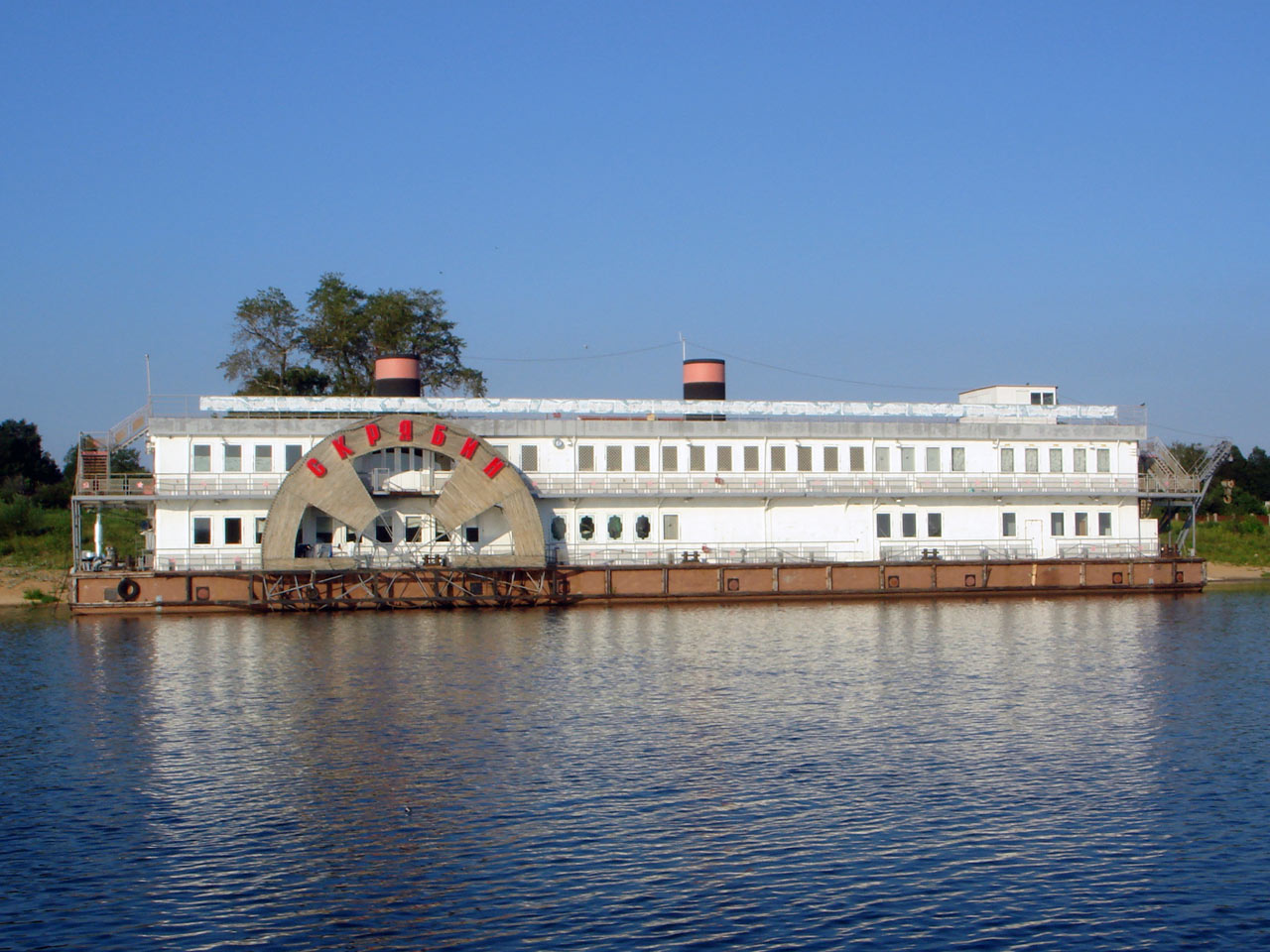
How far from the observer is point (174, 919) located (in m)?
14.5

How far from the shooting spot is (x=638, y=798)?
19.2m

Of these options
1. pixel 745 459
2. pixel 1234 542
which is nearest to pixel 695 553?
pixel 745 459

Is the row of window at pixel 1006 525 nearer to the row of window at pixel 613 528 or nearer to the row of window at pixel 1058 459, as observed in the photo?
the row of window at pixel 1058 459

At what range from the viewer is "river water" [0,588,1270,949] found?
14.5 metres

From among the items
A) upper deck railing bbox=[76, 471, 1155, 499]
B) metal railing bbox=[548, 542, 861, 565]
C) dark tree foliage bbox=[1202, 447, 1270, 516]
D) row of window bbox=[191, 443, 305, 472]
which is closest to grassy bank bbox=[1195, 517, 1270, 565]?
dark tree foliage bbox=[1202, 447, 1270, 516]

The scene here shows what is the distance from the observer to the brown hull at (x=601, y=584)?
148ft

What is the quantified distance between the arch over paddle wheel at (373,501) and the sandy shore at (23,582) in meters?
16.3

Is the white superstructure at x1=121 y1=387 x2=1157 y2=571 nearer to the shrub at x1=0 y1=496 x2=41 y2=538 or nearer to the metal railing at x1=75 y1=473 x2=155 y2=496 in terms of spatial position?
the metal railing at x1=75 y1=473 x2=155 y2=496

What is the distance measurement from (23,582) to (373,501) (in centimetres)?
2079

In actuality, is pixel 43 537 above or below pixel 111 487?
below

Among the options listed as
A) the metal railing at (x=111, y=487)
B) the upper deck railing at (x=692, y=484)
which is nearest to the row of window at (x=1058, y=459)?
the upper deck railing at (x=692, y=484)

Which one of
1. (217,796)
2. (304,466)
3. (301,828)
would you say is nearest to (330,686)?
(217,796)

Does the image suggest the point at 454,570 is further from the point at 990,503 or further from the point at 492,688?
the point at 990,503

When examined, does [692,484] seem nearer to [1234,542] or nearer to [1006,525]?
[1006,525]
